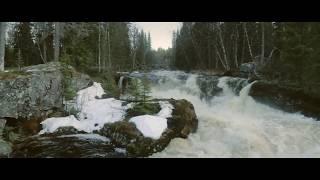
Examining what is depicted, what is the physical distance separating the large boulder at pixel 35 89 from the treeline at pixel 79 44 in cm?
16

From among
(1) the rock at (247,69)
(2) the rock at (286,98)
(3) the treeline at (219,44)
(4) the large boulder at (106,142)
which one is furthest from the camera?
(1) the rock at (247,69)

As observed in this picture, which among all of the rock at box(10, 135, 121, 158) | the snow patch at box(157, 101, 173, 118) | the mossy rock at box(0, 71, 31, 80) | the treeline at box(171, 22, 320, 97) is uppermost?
the treeline at box(171, 22, 320, 97)

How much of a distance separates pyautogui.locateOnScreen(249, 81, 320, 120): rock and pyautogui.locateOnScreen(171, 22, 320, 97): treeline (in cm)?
15

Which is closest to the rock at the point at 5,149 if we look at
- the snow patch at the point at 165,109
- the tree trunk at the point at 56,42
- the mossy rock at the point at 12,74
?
the mossy rock at the point at 12,74

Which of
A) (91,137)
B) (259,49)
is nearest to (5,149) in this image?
(91,137)

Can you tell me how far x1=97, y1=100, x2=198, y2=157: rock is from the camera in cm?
581

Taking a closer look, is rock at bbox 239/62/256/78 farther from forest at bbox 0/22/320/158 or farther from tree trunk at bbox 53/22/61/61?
tree trunk at bbox 53/22/61/61

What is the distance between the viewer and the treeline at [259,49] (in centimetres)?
654

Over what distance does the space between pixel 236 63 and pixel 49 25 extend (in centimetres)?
389

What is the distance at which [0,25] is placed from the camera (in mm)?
6203

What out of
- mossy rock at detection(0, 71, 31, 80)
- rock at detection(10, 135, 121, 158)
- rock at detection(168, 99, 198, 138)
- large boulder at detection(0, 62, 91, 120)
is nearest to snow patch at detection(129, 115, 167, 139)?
rock at detection(168, 99, 198, 138)

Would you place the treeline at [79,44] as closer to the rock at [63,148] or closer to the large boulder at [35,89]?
the large boulder at [35,89]
